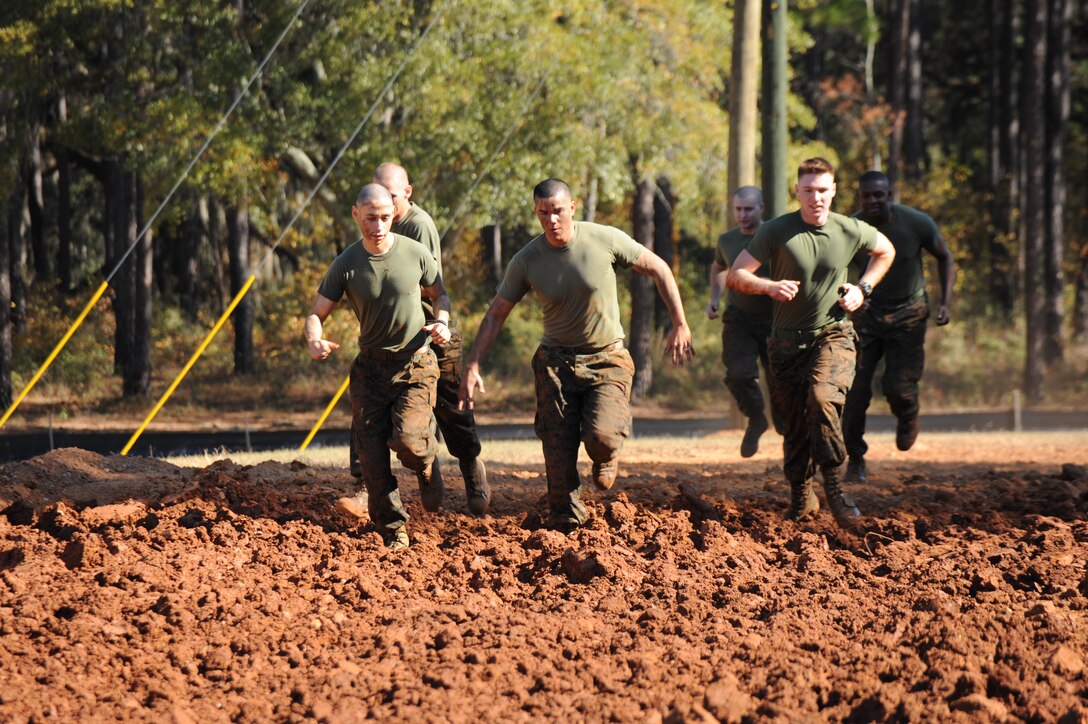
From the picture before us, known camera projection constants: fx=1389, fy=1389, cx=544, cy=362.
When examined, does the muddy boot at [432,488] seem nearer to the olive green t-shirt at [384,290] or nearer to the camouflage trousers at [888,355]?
the olive green t-shirt at [384,290]

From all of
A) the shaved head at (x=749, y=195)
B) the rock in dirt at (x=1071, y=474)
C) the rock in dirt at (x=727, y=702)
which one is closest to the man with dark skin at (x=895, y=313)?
the shaved head at (x=749, y=195)

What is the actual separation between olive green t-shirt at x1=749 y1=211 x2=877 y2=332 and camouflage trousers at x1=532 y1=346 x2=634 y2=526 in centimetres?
102

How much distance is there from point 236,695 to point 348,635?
2.68 ft

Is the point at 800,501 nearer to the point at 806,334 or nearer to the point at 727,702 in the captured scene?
the point at 806,334

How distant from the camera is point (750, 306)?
10883mm

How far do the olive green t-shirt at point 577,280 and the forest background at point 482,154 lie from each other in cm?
838

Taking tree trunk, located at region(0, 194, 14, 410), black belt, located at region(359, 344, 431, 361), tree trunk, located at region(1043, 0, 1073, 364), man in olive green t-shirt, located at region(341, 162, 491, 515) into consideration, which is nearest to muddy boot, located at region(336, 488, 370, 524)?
man in olive green t-shirt, located at region(341, 162, 491, 515)

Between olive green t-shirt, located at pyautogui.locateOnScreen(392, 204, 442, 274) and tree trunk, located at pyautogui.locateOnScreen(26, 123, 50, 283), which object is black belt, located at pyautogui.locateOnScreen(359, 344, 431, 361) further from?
tree trunk, located at pyautogui.locateOnScreen(26, 123, 50, 283)

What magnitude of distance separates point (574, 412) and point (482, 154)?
528 inches

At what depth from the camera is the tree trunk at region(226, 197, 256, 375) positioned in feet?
96.5

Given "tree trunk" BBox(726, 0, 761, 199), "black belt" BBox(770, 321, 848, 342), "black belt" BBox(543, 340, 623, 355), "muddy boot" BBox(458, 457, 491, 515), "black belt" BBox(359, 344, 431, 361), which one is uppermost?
"tree trunk" BBox(726, 0, 761, 199)

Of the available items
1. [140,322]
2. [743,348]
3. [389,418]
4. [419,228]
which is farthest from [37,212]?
[389,418]

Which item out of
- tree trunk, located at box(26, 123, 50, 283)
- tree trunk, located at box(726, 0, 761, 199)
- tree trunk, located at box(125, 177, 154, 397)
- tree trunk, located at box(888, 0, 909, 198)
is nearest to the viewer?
tree trunk, located at box(726, 0, 761, 199)

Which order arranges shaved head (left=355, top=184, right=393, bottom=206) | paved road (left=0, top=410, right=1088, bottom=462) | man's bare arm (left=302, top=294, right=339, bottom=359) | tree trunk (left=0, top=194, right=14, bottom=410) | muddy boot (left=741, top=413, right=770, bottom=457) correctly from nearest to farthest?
1. man's bare arm (left=302, top=294, right=339, bottom=359)
2. shaved head (left=355, top=184, right=393, bottom=206)
3. muddy boot (left=741, top=413, right=770, bottom=457)
4. paved road (left=0, top=410, right=1088, bottom=462)
5. tree trunk (left=0, top=194, right=14, bottom=410)
